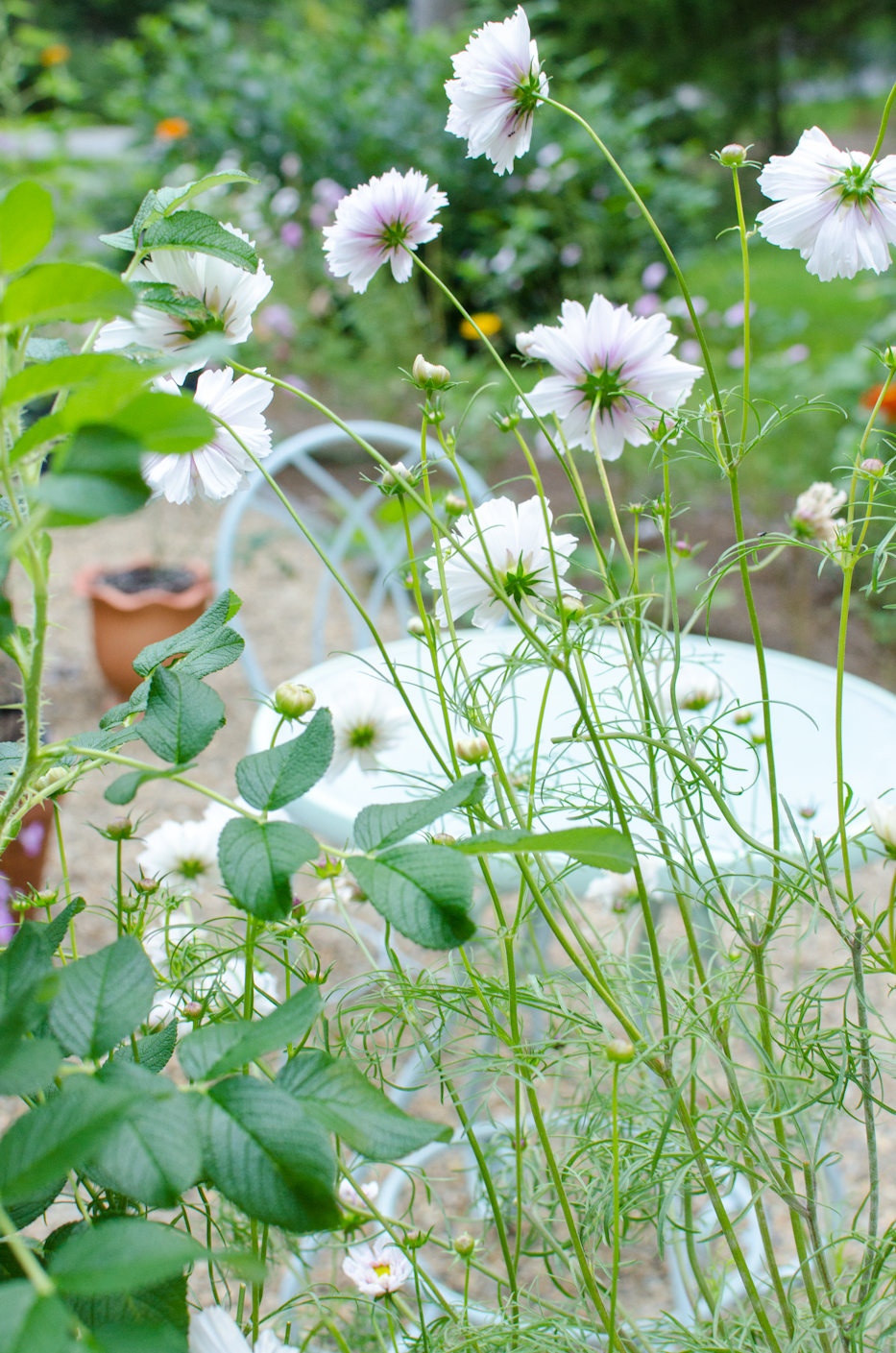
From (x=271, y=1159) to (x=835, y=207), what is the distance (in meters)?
0.39

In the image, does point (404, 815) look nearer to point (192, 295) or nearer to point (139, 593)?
point (192, 295)

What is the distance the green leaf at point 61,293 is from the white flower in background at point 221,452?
0.46 ft

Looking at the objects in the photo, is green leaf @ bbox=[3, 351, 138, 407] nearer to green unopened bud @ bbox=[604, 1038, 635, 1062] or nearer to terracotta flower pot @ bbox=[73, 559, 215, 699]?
green unopened bud @ bbox=[604, 1038, 635, 1062]

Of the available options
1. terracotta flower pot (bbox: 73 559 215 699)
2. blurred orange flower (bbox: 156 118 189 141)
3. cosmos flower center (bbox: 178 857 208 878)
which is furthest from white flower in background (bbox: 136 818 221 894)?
blurred orange flower (bbox: 156 118 189 141)

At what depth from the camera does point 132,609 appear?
2.04 metres

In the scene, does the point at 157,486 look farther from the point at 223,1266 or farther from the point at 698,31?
the point at 698,31

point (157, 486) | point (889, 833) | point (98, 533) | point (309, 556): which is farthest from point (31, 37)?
point (889, 833)

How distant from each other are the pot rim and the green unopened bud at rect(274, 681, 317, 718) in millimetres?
1737

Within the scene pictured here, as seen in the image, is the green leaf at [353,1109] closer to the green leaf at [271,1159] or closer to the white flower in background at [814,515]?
the green leaf at [271,1159]

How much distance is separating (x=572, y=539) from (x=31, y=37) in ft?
11.5

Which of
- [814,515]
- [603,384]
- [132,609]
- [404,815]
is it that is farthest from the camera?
[132,609]

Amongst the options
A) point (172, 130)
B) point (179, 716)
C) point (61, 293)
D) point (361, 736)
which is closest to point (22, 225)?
point (61, 293)

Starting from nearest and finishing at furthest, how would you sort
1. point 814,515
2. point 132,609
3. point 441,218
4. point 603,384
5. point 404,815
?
point 404,815 → point 603,384 → point 814,515 → point 132,609 → point 441,218

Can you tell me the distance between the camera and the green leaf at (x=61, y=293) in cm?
23
